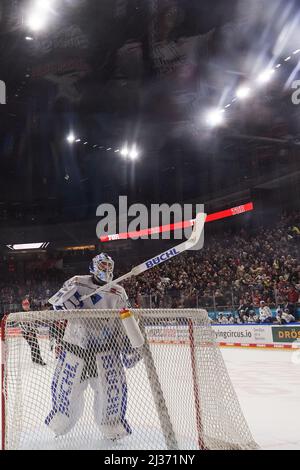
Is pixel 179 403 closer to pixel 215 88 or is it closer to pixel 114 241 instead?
pixel 215 88

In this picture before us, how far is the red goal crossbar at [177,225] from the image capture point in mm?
17561

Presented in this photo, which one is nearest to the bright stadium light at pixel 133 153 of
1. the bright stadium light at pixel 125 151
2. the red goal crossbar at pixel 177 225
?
the bright stadium light at pixel 125 151

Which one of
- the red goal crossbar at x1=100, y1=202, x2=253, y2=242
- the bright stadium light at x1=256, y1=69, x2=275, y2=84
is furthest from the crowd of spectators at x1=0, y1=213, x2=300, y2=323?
the bright stadium light at x1=256, y1=69, x2=275, y2=84

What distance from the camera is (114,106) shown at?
14930 millimetres

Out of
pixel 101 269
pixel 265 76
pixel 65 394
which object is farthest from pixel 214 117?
pixel 65 394

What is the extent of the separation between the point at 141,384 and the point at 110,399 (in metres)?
0.27

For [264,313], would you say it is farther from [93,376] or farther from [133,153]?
[133,153]

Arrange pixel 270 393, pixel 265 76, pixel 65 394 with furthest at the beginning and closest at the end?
pixel 265 76
pixel 270 393
pixel 65 394

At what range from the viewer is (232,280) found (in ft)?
43.6

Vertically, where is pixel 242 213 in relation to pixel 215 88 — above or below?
below

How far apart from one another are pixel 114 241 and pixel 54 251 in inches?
136

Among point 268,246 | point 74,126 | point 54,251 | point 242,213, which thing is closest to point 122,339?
point 268,246

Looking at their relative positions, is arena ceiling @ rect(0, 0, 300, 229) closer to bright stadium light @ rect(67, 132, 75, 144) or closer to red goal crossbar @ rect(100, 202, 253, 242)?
bright stadium light @ rect(67, 132, 75, 144)

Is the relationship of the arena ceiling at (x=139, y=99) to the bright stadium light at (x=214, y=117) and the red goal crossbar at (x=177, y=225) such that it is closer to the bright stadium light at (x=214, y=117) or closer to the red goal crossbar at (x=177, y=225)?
the bright stadium light at (x=214, y=117)
